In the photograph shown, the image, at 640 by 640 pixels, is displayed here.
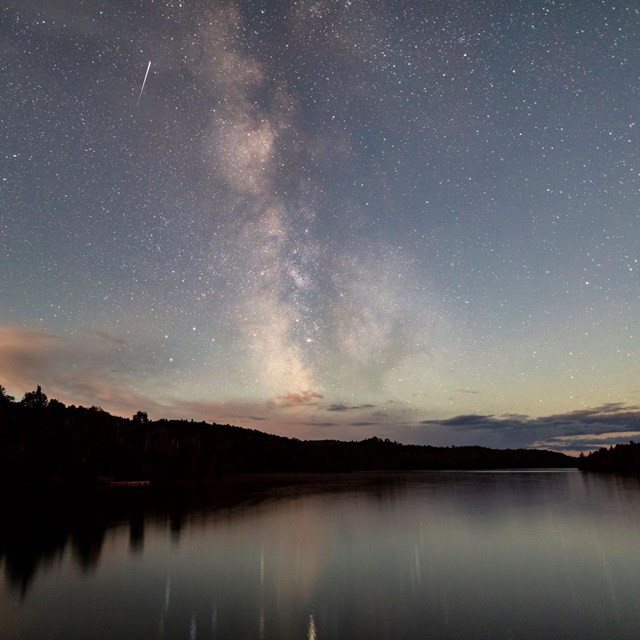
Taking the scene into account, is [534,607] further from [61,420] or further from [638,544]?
[61,420]

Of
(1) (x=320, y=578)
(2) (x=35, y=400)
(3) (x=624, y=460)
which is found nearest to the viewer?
(1) (x=320, y=578)

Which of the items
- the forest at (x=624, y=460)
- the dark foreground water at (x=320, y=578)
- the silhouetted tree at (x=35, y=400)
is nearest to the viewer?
the dark foreground water at (x=320, y=578)

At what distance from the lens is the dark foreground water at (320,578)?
662 inches

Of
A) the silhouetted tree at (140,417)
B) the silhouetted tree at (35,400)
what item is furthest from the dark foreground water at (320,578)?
the silhouetted tree at (140,417)

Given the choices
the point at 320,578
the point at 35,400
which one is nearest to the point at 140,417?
the point at 35,400

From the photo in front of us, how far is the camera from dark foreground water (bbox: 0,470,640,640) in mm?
16812

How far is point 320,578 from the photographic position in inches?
955

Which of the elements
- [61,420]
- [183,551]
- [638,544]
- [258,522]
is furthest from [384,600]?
[61,420]

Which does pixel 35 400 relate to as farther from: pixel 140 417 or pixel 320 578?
pixel 320 578

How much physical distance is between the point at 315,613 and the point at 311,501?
170 ft

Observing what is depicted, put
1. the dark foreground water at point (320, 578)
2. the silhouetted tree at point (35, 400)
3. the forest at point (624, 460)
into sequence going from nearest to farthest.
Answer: the dark foreground water at point (320, 578), the silhouetted tree at point (35, 400), the forest at point (624, 460)

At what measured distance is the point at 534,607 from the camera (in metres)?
19.5

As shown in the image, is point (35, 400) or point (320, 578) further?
point (35, 400)

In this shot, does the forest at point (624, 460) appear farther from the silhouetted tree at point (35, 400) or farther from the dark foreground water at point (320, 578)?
the silhouetted tree at point (35, 400)
